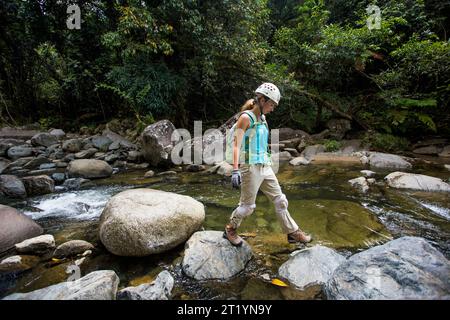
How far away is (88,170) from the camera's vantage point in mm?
7145

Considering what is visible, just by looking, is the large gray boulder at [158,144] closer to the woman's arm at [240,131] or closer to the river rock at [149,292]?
the woman's arm at [240,131]

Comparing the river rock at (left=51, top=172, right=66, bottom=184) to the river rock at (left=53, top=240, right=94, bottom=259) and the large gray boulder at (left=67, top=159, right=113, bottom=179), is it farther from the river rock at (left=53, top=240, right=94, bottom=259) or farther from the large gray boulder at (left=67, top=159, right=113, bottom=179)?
the river rock at (left=53, top=240, right=94, bottom=259)

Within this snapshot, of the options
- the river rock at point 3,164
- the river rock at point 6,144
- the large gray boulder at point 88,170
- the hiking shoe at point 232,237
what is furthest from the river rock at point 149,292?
the river rock at point 6,144

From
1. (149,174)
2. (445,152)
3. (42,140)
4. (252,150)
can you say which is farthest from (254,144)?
(42,140)

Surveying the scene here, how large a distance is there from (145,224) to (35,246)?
1596mm

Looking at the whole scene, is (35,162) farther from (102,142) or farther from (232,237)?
(232,237)

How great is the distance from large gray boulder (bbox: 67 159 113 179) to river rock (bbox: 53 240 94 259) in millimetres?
4270

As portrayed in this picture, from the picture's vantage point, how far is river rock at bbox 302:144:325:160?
978 centimetres

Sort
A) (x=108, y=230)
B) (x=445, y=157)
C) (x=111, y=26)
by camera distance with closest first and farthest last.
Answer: (x=108, y=230)
(x=445, y=157)
(x=111, y=26)

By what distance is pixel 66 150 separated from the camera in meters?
9.93

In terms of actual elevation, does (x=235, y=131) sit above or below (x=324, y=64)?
below
